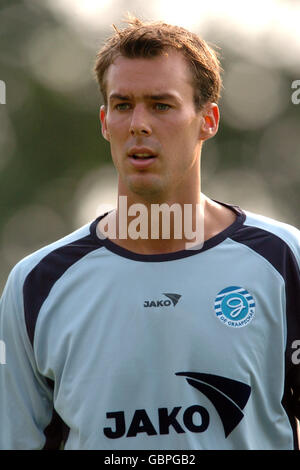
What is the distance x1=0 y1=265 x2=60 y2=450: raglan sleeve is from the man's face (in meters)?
0.80

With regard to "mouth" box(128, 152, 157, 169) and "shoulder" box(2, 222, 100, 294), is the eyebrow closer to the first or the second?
"mouth" box(128, 152, 157, 169)

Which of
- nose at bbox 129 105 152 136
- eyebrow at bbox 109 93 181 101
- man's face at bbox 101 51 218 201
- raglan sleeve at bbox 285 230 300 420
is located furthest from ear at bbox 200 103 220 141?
raglan sleeve at bbox 285 230 300 420

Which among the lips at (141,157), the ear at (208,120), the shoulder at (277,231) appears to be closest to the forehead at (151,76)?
the ear at (208,120)

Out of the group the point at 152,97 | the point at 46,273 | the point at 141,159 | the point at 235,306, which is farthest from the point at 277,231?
the point at 46,273

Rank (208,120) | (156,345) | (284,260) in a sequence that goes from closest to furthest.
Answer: (156,345), (284,260), (208,120)

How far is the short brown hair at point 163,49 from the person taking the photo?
16.3 ft

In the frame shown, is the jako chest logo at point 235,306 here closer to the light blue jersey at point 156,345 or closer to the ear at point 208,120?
the light blue jersey at point 156,345

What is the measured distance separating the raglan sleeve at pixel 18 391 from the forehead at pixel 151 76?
1058mm

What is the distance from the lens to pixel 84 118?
2489 cm

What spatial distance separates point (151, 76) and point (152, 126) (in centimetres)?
24

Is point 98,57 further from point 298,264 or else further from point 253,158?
point 253,158

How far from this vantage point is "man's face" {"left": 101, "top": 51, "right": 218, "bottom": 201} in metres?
4.82

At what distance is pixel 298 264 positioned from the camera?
4902mm

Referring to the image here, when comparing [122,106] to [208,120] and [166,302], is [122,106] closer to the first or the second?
Result: [208,120]
